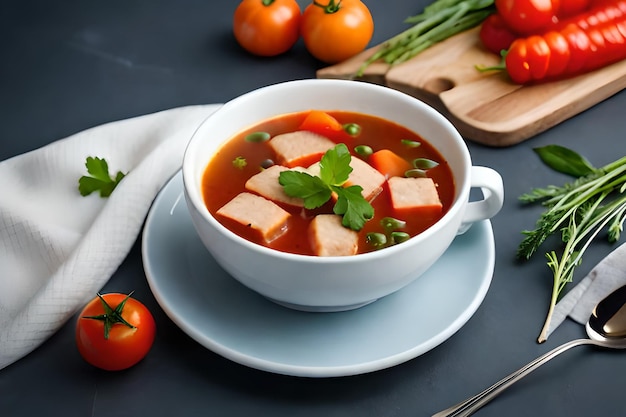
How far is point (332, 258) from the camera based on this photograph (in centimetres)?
233

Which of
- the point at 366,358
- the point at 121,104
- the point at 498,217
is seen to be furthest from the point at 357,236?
the point at 121,104

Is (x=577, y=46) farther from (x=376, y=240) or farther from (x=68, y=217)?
(x=68, y=217)

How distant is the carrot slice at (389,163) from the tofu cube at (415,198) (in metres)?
0.13

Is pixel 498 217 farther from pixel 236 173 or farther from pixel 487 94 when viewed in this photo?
pixel 236 173

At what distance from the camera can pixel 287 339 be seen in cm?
253

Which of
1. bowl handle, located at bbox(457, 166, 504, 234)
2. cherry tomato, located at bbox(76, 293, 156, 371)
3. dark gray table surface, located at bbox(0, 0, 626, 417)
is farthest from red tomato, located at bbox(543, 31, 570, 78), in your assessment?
cherry tomato, located at bbox(76, 293, 156, 371)

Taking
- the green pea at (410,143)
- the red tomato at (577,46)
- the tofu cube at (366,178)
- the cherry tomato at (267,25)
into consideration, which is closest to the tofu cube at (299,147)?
the tofu cube at (366,178)

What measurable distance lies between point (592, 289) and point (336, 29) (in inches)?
A: 73.3

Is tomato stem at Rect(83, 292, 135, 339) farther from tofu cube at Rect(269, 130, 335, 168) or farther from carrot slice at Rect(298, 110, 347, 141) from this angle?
carrot slice at Rect(298, 110, 347, 141)

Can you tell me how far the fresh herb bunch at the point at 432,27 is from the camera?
13.4 feet

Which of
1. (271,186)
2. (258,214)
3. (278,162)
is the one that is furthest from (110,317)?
(278,162)

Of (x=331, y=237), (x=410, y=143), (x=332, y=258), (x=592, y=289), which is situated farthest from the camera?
(x=410, y=143)

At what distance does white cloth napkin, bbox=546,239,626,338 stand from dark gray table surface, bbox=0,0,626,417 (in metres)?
0.04

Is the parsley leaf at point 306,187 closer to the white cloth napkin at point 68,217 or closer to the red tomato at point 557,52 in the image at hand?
the white cloth napkin at point 68,217
